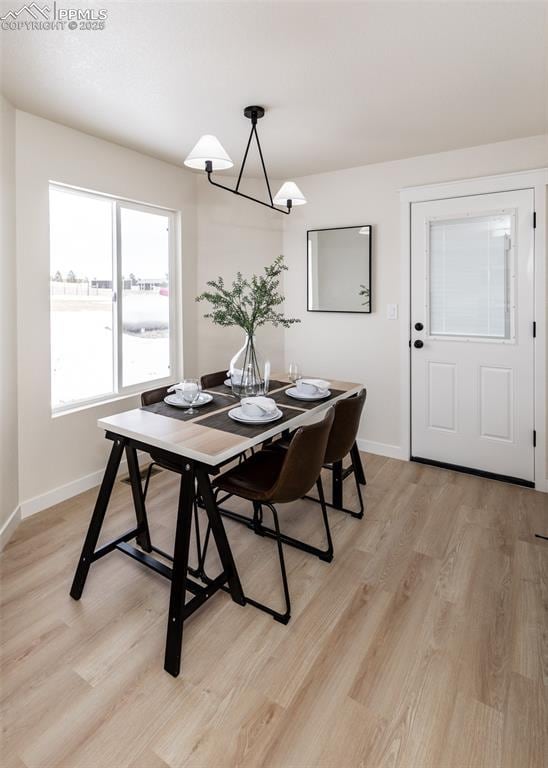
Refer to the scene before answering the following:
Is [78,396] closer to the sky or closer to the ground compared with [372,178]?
closer to the ground

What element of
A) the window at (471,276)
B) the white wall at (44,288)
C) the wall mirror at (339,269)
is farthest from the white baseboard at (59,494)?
the window at (471,276)

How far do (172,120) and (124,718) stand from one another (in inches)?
116

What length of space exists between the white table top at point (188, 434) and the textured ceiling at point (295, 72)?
5.36ft

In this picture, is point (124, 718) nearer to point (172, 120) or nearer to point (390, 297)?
point (172, 120)

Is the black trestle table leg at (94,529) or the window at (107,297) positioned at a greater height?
the window at (107,297)

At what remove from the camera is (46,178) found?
2.69 metres

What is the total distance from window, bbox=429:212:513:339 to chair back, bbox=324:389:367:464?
1400 mm

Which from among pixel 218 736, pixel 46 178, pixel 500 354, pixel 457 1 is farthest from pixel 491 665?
pixel 46 178

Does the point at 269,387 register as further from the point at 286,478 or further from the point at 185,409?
the point at 286,478

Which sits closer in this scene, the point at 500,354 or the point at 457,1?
the point at 457,1

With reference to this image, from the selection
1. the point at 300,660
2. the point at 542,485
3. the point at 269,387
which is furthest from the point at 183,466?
the point at 542,485

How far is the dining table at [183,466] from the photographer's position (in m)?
1.67

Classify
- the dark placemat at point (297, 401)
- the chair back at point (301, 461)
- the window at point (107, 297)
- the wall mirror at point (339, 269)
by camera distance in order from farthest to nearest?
1. the wall mirror at point (339, 269)
2. the window at point (107, 297)
3. the dark placemat at point (297, 401)
4. the chair back at point (301, 461)

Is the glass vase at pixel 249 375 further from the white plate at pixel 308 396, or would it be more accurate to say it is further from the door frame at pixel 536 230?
the door frame at pixel 536 230
